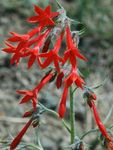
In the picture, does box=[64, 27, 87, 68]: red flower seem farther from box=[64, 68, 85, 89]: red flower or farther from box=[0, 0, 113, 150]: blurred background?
box=[0, 0, 113, 150]: blurred background

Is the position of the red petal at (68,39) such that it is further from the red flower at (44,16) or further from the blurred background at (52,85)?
the blurred background at (52,85)

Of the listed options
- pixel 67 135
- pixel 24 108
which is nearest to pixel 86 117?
pixel 67 135

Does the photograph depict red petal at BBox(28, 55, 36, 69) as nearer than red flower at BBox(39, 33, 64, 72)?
No

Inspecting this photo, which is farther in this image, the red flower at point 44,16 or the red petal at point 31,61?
A: the red petal at point 31,61

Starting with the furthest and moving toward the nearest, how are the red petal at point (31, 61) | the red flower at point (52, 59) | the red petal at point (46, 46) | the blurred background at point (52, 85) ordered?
1. the blurred background at point (52, 85)
2. the red petal at point (46, 46)
3. the red petal at point (31, 61)
4. the red flower at point (52, 59)

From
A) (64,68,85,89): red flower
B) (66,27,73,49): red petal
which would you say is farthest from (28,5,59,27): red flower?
(64,68,85,89): red flower

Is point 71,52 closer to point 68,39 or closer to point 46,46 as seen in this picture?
point 68,39

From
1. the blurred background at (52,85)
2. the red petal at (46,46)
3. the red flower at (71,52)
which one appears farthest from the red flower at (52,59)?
the blurred background at (52,85)

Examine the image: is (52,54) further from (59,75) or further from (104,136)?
(104,136)

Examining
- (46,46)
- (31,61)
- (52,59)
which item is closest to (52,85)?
(46,46)
